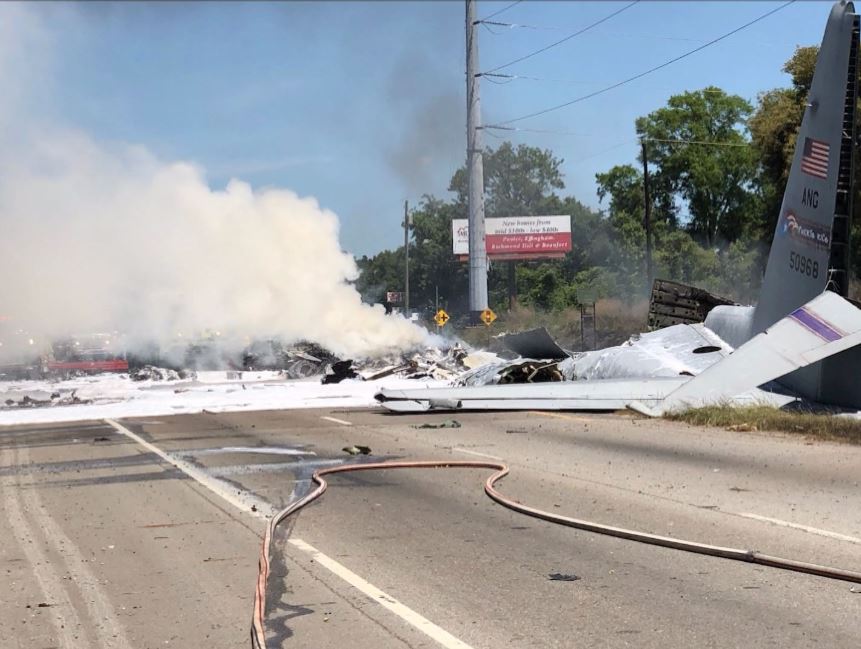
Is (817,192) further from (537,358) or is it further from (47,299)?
(47,299)

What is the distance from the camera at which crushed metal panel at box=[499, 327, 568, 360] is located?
1008 inches

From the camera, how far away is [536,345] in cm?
2605

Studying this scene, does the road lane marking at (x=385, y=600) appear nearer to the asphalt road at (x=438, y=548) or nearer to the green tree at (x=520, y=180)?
the asphalt road at (x=438, y=548)

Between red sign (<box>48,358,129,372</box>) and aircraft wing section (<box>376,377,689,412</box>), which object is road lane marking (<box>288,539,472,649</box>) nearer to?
aircraft wing section (<box>376,377,689,412</box>)

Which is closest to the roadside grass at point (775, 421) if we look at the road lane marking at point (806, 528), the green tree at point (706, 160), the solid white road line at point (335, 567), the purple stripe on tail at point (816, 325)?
the purple stripe on tail at point (816, 325)

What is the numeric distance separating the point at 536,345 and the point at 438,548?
1822 cm

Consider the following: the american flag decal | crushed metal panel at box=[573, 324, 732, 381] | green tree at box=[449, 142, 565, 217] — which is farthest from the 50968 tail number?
green tree at box=[449, 142, 565, 217]

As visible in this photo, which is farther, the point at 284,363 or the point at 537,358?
the point at 284,363

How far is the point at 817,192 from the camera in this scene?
16438 mm

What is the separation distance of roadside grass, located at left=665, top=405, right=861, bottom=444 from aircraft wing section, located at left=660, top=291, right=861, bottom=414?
28cm

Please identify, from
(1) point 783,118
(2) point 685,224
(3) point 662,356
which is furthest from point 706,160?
(3) point 662,356

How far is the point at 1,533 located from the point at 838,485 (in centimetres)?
864

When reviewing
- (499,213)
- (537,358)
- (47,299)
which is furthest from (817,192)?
(499,213)

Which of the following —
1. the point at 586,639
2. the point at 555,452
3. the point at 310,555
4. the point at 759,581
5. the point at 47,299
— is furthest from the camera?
the point at 47,299
